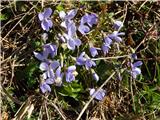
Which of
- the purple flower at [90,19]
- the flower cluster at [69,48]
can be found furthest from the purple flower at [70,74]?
the purple flower at [90,19]

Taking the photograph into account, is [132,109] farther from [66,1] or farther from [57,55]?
[66,1]

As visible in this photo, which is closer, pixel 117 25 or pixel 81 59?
pixel 81 59

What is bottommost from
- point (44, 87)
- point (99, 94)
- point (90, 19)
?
point (99, 94)

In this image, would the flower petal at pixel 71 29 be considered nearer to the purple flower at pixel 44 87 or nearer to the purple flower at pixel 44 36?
the purple flower at pixel 44 36

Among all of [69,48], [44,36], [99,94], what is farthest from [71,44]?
[99,94]

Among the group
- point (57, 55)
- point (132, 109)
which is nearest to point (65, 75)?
point (57, 55)

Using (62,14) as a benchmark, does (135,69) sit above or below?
below

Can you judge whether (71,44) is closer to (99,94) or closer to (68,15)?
(68,15)

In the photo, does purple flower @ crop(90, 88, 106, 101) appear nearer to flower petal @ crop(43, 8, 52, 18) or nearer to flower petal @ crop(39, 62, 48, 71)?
flower petal @ crop(39, 62, 48, 71)
